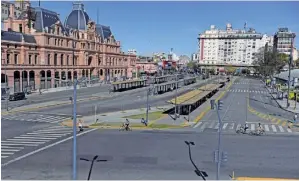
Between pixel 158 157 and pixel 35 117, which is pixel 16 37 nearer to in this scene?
pixel 35 117

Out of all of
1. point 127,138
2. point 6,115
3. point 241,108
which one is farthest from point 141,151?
point 241,108

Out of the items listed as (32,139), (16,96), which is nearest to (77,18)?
(16,96)

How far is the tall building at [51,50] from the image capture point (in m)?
85.4

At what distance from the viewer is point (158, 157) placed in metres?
29.2

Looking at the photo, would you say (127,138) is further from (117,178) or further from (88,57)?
(88,57)

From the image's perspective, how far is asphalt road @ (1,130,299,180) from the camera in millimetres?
24938

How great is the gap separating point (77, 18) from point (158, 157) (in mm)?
105340

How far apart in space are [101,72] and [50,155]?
108 m

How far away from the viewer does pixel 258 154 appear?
30719mm

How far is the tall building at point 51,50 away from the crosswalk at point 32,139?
23.9 meters

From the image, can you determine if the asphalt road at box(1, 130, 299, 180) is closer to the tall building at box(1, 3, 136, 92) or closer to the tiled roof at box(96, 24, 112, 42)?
the tall building at box(1, 3, 136, 92)

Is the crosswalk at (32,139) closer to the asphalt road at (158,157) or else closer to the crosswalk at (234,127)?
the asphalt road at (158,157)

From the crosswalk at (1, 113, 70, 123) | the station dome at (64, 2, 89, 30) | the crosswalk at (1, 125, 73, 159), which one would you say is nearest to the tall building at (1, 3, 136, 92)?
the station dome at (64, 2, 89, 30)

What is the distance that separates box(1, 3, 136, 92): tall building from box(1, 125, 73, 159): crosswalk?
940 inches
